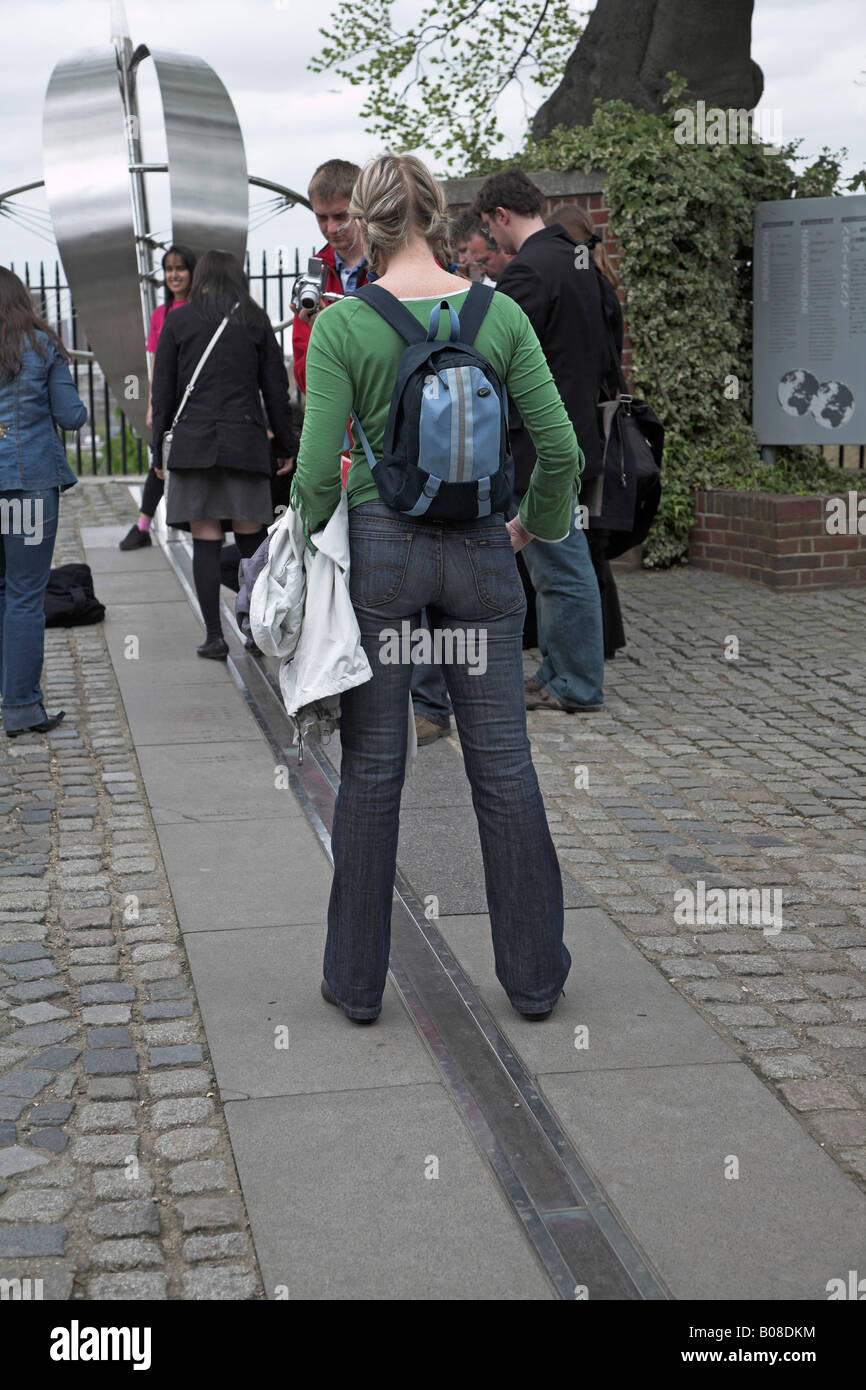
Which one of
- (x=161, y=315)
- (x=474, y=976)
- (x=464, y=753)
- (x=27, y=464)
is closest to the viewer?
(x=464, y=753)

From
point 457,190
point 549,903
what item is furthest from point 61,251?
point 549,903

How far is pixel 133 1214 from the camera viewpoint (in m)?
2.99

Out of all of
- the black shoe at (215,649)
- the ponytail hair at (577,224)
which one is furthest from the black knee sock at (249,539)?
the ponytail hair at (577,224)

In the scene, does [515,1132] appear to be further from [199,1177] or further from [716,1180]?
[199,1177]

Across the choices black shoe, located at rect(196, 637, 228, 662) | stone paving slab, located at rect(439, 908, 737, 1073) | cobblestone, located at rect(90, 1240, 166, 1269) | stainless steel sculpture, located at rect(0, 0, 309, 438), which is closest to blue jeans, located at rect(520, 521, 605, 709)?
black shoe, located at rect(196, 637, 228, 662)

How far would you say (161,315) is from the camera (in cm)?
1058

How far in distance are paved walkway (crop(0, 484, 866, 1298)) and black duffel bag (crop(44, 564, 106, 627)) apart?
1838 mm

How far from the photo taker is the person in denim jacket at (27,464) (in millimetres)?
6445

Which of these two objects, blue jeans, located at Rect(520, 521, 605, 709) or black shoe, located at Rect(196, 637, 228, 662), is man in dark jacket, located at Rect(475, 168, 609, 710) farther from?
black shoe, located at Rect(196, 637, 228, 662)

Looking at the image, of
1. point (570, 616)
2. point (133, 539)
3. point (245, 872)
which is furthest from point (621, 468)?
point (133, 539)

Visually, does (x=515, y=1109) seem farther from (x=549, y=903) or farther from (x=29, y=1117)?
(x=29, y=1117)

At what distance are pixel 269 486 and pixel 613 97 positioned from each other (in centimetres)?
583

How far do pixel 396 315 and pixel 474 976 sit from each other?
5.63ft

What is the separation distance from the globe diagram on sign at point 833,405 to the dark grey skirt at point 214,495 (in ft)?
16.0
